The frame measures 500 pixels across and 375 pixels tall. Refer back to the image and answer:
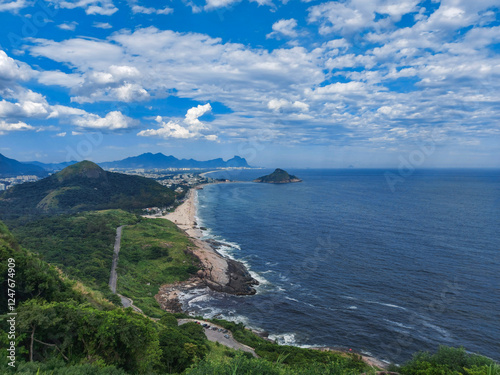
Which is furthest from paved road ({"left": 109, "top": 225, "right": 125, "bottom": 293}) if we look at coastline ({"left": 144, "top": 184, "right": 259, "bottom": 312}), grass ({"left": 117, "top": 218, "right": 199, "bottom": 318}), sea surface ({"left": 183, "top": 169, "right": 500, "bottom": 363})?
sea surface ({"left": 183, "top": 169, "right": 500, "bottom": 363})

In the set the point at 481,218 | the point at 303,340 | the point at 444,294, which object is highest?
the point at 481,218

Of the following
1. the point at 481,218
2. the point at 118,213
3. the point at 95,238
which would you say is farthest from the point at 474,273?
the point at 118,213

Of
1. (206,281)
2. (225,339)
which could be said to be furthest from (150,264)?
(225,339)

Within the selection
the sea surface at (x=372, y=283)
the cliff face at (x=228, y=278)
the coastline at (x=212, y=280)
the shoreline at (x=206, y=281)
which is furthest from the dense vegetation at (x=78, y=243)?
the cliff face at (x=228, y=278)

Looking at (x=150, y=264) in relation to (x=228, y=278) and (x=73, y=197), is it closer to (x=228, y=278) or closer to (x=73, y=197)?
(x=228, y=278)

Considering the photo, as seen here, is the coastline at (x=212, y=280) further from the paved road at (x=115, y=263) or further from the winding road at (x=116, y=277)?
A: the paved road at (x=115, y=263)

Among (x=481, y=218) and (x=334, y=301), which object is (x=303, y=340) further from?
(x=481, y=218)

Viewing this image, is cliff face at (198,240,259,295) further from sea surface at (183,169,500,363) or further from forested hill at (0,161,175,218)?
forested hill at (0,161,175,218)
